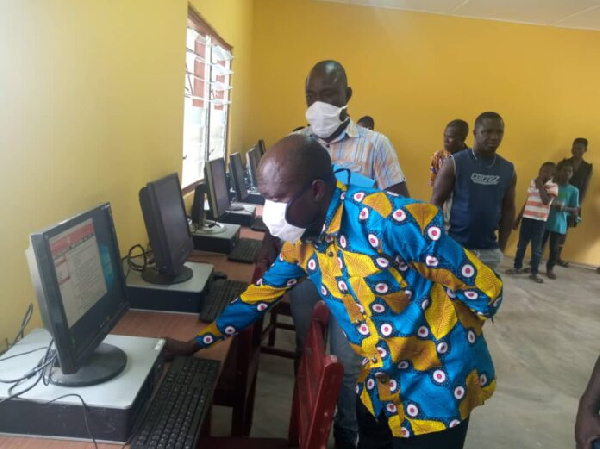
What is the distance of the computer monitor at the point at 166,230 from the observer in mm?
1545

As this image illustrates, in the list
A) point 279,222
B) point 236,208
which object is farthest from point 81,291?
point 236,208

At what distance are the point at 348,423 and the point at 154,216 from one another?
119 centimetres

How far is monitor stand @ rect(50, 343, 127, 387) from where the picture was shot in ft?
3.36

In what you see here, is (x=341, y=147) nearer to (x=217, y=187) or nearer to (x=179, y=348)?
(x=217, y=187)

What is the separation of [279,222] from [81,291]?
464 millimetres

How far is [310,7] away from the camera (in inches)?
216

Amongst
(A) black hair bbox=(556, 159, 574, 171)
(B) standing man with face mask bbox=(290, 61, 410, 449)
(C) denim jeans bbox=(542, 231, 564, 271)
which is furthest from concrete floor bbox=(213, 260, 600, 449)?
(A) black hair bbox=(556, 159, 574, 171)

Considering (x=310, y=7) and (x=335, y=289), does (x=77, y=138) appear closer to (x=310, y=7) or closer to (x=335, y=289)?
(x=335, y=289)

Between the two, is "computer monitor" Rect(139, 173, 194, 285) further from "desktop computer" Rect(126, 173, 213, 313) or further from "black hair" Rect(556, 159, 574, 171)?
"black hair" Rect(556, 159, 574, 171)

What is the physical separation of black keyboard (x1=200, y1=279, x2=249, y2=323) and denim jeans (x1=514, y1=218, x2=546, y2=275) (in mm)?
4315

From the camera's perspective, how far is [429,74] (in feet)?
18.6

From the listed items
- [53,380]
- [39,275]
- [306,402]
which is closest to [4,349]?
[53,380]

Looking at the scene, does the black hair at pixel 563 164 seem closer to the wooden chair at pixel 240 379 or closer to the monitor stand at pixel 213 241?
the monitor stand at pixel 213 241

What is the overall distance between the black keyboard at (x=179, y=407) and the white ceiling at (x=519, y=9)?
4895 mm
